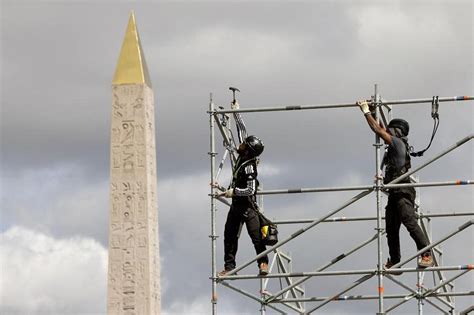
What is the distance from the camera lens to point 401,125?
28.2 metres

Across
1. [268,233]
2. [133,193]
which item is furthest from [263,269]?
[133,193]

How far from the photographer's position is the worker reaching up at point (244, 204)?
28516mm

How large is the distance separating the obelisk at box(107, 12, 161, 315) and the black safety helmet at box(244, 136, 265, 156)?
120 inches

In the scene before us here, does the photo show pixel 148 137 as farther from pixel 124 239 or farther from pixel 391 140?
pixel 391 140

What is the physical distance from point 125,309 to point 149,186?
5.85 ft

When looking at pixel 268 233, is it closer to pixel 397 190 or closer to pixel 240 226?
pixel 240 226

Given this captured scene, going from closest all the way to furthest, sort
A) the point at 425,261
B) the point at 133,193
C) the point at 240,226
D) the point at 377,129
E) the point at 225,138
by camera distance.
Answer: the point at 377,129
the point at 425,261
the point at 240,226
the point at 225,138
the point at 133,193

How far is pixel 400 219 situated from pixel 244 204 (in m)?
2.13

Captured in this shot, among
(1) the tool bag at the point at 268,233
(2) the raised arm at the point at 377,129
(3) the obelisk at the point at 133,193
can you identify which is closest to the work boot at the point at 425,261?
(2) the raised arm at the point at 377,129

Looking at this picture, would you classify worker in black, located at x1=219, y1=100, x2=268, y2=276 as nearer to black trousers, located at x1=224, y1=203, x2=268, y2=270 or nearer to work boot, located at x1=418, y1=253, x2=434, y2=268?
black trousers, located at x1=224, y1=203, x2=268, y2=270

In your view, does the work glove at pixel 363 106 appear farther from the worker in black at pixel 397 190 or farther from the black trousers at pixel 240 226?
the black trousers at pixel 240 226

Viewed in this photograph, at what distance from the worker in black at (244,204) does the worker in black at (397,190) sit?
1.57 metres

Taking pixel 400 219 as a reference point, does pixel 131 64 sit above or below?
above

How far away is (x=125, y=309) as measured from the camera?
3084 cm
